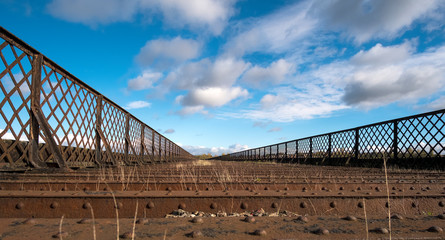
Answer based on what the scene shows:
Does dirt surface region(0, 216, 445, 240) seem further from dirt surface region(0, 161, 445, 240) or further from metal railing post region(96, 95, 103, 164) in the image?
metal railing post region(96, 95, 103, 164)

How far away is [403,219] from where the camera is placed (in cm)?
193

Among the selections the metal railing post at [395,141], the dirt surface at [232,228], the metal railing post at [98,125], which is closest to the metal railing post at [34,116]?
the metal railing post at [98,125]

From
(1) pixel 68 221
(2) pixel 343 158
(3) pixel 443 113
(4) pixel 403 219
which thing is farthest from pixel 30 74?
(2) pixel 343 158

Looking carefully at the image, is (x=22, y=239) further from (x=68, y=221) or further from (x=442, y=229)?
(x=442, y=229)

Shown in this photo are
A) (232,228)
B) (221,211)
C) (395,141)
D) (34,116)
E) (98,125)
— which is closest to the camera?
(232,228)

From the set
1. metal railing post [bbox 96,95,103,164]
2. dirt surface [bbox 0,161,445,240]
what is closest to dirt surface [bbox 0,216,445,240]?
dirt surface [bbox 0,161,445,240]

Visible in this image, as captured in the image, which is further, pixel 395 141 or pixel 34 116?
pixel 395 141

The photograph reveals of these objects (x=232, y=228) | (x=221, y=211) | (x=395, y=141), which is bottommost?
(x=221, y=211)

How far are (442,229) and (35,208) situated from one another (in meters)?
3.26

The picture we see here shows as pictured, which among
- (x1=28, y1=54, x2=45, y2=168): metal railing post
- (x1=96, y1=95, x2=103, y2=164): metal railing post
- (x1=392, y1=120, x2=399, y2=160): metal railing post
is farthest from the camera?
(x1=392, y1=120, x2=399, y2=160): metal railing post

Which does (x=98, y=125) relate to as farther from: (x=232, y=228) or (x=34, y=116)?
(x=232, y=228)

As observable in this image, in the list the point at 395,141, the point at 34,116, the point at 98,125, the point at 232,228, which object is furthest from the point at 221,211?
the point at 395,141

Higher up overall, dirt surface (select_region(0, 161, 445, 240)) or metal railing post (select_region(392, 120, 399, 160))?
metal railing post (select_region(392, 120, 399, 160))

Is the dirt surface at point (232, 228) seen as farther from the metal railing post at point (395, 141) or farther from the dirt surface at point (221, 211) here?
the metal railing post at point (395, 141)
